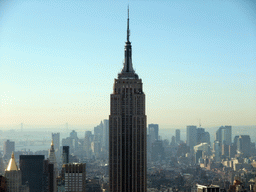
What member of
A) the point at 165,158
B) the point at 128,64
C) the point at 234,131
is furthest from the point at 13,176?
the point at 165,158

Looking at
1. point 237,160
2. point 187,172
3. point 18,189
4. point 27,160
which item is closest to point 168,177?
point 187,172

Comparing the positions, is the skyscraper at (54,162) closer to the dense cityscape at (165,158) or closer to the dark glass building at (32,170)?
the dense cityscape at (165,158)

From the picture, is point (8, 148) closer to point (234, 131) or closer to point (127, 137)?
point (127, 137)

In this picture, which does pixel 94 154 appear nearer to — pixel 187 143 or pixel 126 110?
pixel 187 143

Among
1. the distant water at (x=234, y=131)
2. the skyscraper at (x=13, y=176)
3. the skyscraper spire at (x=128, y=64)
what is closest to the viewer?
the skyscraper spire at (x=128, y=64)

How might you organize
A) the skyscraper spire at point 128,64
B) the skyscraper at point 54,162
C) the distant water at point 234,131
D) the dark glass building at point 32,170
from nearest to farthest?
the skyscraper spire at point 128,64 → the distant water at point 234,131 → the skyscraper at point 54,162 → the dark glass building at point 32,170

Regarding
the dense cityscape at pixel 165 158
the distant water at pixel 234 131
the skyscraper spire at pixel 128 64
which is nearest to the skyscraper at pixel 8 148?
the dense cityscape at pixel 165 158

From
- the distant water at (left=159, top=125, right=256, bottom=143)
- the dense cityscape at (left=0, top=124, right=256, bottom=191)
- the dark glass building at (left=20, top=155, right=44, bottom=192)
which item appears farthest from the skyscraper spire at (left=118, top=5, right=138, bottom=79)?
the dark glass building at (left=20, top=155, right=44, bottom=192)

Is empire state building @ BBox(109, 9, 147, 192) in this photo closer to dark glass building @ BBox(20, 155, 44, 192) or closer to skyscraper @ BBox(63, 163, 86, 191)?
skyscraper @ BBox(63, 163, 86, 191)
